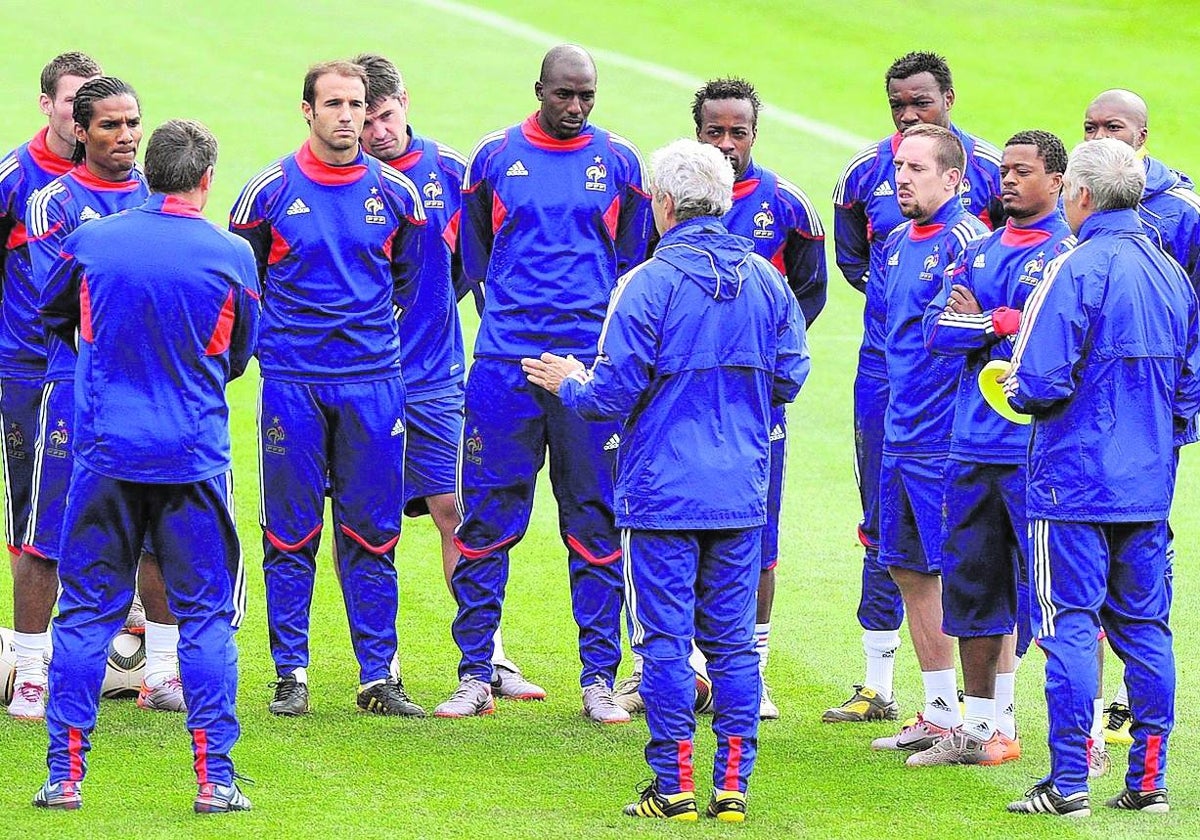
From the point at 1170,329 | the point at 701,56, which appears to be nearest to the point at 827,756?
the point at 1170,329

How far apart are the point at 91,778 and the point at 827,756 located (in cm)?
266

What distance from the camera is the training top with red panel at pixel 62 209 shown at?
274 inches

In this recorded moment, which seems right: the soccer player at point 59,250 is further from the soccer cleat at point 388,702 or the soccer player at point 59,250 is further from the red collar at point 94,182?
the soccer cleat at point 388,702

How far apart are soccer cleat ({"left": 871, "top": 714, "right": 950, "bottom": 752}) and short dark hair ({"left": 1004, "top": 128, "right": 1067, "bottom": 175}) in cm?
212

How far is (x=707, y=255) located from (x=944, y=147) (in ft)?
4.03

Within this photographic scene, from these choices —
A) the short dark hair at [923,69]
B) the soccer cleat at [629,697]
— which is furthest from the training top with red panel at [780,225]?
the soccer cleat at [629,697]

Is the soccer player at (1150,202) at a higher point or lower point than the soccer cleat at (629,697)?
higher

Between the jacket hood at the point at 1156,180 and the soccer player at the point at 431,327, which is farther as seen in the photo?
the soccer player at the point at 431,327

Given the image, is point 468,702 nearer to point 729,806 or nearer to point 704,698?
point 704,698

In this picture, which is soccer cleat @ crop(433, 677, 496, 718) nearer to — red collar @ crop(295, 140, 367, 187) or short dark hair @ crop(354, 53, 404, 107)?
red collar @ crop(295, 140, 367, 187)

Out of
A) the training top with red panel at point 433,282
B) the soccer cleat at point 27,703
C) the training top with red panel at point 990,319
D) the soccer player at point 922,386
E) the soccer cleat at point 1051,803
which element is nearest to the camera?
the soccer cleat at point 1051,803

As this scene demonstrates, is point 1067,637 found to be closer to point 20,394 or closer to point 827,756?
point 827,756

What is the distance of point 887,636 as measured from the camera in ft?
24.3

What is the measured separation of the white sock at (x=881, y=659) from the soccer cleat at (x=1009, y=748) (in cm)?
74
